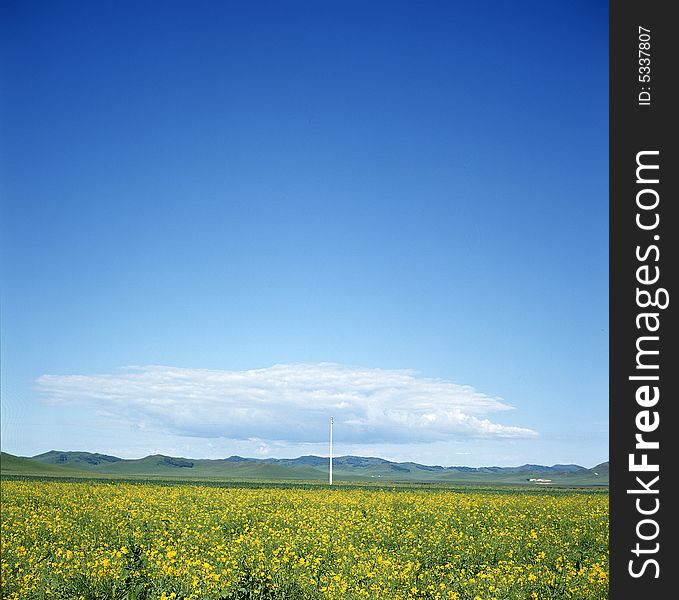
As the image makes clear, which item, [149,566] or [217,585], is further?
[149,566]

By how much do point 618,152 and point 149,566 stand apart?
1225 centimetres

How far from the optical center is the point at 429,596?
13.6 metres

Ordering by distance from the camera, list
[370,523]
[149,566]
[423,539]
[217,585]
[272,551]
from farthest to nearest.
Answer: [370,523] → [423,539] → [272,551] → [149,566] → [217,585]

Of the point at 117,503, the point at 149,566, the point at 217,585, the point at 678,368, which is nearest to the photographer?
the point at 678,368

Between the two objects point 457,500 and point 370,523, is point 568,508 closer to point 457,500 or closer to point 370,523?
point 457,500

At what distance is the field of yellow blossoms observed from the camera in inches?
522

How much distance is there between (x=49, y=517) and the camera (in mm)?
24312

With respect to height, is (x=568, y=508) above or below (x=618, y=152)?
below

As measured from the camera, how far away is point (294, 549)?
1834 centimetres

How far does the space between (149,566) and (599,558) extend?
11067 mm

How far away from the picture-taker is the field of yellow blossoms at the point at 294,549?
43.5 ft

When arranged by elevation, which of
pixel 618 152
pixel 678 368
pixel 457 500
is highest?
pixel 618 152

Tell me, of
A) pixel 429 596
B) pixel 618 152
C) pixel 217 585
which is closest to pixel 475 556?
pixel 429 596

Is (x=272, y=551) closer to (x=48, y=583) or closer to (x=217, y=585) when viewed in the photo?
(x=217, y=585)
